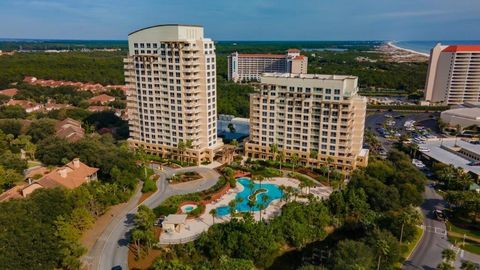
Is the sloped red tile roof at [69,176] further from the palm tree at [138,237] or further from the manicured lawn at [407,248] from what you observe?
the manicured lawn at [407,248]

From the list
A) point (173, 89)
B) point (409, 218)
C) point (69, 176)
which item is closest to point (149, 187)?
point (69, 176)

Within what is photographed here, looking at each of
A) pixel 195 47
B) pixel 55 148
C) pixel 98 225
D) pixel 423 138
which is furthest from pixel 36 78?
pixel 423 138

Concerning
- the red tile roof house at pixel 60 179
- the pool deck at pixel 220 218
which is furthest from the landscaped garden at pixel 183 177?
the red tile roof house at pixel 60 179

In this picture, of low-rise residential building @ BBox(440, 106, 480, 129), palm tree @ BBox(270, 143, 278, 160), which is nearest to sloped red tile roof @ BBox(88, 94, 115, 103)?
palm tree @ BBox(270, 143, 278, 160)

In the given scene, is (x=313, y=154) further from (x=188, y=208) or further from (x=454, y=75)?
(x=454, y=75)

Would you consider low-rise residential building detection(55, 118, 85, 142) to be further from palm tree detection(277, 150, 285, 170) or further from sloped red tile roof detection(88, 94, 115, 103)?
palm tree detection(277, 150, 285, 170)

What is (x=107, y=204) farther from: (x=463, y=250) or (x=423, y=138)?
(x=423, y=138)

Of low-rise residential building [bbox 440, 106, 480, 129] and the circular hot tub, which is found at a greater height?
low-rise residential building [bbox 440, 106, 480, 129]
